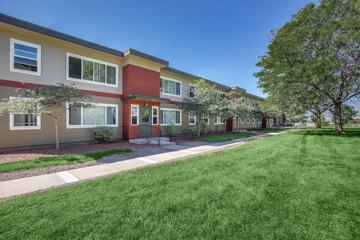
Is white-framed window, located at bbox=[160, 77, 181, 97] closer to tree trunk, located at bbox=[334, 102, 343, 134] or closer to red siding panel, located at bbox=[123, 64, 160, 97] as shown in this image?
red siding panel, located at bbox=[123, 64, 160, 97]

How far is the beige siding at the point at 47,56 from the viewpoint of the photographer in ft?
30.5

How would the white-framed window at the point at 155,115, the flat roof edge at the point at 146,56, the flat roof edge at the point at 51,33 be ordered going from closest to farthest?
the flat roof edge at the point at 51,33 → the flat roof edge at the point at 146,56 → the white-framed window at the point at 155,115

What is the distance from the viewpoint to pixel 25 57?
9.98 meters

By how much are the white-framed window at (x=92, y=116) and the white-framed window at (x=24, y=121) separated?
1564mm

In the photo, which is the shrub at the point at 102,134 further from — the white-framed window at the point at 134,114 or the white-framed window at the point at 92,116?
the white-framed window at the point at 134,114

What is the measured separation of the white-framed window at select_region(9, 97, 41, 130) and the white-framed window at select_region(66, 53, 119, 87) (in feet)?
10.3

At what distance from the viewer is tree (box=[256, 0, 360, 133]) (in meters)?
14.6

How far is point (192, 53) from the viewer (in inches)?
802

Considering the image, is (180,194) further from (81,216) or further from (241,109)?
(241,109)

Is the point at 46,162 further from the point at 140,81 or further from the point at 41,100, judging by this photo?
the point at 140,81

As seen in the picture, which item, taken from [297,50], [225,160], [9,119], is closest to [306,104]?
[297,50]

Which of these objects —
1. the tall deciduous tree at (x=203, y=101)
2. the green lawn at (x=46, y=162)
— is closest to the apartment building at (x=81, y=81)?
the tall deciduous tree at (x=203, y=101)

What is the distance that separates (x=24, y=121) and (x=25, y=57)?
3.60 m

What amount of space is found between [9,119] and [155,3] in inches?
441
